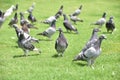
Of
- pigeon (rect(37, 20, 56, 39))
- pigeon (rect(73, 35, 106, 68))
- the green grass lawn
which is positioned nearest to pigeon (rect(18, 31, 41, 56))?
the green grass lawn

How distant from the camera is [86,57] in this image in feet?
60.1

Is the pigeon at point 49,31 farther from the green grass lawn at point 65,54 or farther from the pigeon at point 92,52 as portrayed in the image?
the pigeon at point 92,52

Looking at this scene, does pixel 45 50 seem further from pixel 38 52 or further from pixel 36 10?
pixel 36 10

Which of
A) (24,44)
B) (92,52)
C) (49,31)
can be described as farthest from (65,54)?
(92,52)

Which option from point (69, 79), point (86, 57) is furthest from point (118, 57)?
point (69, 79)

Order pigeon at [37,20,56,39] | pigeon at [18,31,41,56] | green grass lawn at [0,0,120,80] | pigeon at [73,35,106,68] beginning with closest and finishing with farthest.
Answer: green grass lawn at [0,0,120,80], pigeon at [73,35,106,68], pigeon at [18,31,41,56], pigeon at [37,20,56,39]

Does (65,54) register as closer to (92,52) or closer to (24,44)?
(24,44)

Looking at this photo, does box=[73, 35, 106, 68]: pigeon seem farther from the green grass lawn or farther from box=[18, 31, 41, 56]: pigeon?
box=[18, 31, 41, 56]: pigeon

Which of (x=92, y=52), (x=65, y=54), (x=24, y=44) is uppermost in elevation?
(x=92, y=52)

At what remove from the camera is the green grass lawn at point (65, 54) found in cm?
1540

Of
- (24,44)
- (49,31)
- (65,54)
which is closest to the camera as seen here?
(24,44)

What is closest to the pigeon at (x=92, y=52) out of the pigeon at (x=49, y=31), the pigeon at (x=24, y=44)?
the pigeon at (x=24, y=44)

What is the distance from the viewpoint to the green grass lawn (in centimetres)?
1540

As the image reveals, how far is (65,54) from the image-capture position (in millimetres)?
24344
